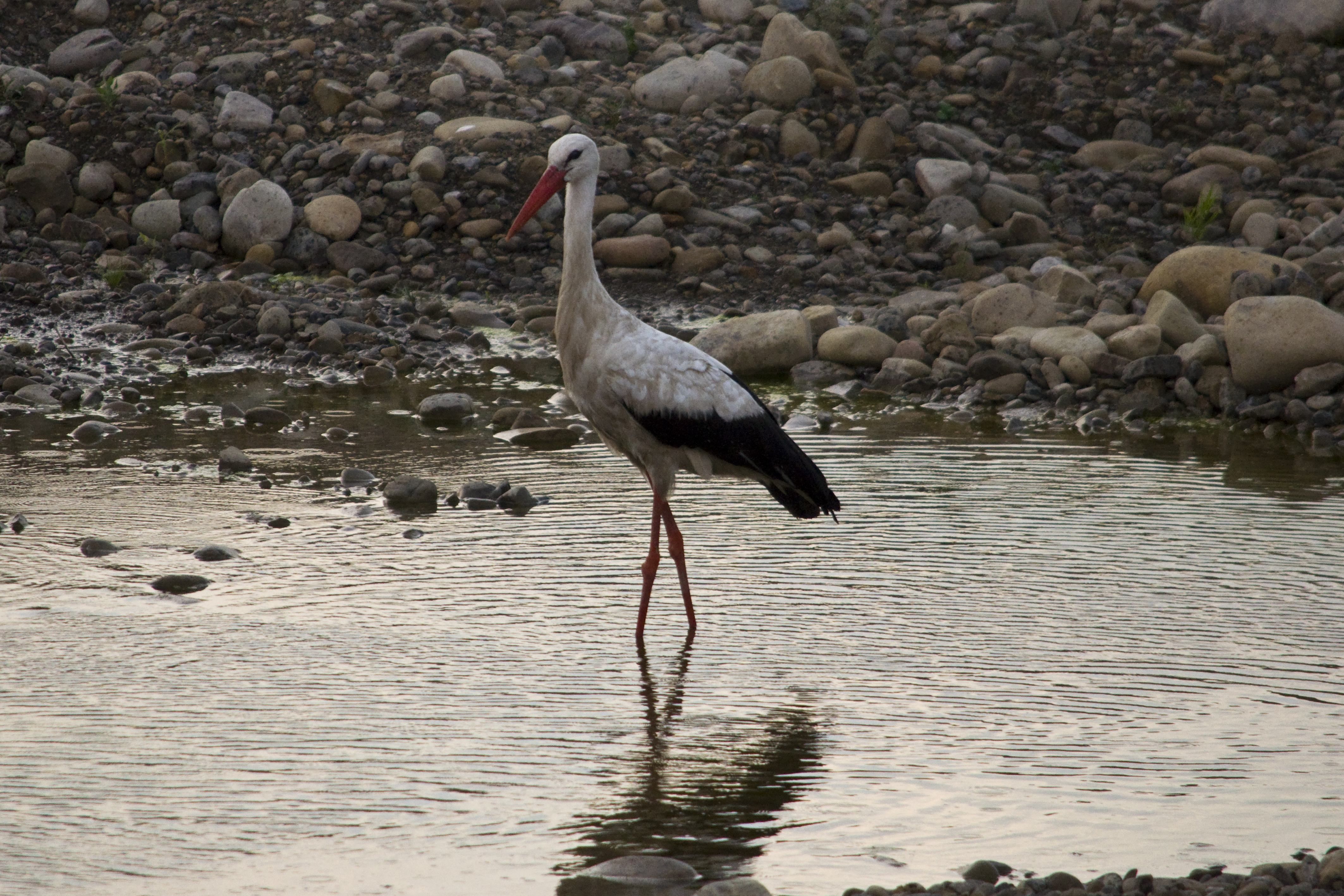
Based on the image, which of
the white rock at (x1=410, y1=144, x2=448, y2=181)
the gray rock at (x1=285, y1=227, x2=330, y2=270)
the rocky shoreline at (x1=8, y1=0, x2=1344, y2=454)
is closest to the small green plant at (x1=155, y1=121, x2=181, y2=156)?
the rocky shoreline at (x1=8, y1=0, x2=1344, y2=454)

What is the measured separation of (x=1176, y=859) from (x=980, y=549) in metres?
3.29

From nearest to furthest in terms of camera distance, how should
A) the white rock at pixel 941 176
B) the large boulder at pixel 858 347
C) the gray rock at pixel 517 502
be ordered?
the gray rock at pixel 517 502, the large boulder at pixel 858 347, the white rock at pixel 941 176

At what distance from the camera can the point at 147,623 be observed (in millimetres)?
6262

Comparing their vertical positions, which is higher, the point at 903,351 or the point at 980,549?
the point at 903,351

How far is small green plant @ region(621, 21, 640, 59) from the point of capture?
1758 cm

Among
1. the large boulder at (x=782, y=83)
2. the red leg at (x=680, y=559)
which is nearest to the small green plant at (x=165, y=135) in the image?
the large boulder at (x=782, y=83)

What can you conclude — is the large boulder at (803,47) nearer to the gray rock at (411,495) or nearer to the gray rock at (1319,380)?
the gray rock at (1319,380)

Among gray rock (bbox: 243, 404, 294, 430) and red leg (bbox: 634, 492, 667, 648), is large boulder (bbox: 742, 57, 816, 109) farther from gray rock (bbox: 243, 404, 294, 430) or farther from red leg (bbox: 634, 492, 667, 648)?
red leg (bbox: 634, 492, 667, 648)

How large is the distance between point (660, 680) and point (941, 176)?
34.0 feet

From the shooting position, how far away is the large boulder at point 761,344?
11836mm

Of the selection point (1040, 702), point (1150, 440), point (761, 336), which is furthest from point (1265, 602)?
point (761, 336)

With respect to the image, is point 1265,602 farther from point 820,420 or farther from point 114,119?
point 114,119

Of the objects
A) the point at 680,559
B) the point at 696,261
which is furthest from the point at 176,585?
the point at 696,261

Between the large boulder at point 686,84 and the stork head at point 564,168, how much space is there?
9.84 metres
